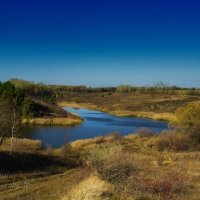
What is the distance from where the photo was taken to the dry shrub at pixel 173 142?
40344 millimetres

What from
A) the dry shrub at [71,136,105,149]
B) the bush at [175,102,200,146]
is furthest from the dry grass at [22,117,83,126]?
the bush at [175,102,200,146]

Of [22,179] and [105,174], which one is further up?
[105,174]

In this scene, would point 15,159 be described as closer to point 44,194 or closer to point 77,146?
point 44,194

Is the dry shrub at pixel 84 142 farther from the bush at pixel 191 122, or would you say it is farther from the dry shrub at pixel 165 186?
the dry shrub at pixel 165 186

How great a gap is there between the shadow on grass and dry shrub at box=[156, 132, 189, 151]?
14.6 meters

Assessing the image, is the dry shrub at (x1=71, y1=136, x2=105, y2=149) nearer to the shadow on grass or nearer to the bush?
the bush

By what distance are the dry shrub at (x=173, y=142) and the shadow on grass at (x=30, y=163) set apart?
1457cm

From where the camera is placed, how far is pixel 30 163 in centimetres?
2544

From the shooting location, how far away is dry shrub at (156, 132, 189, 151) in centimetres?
4034

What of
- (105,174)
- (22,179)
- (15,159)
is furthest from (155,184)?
(15,159)

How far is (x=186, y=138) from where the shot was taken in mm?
42406

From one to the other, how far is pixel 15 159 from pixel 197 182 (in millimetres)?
11981

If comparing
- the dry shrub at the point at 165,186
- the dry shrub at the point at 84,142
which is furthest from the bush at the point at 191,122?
the dry shrub at the point at 165,186

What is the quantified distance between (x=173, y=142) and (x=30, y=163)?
66.5 ft
